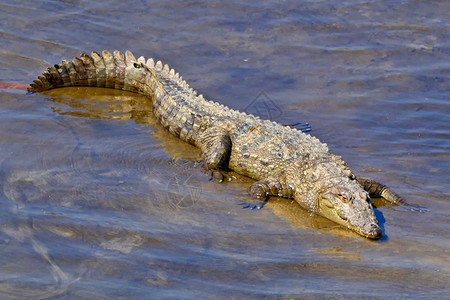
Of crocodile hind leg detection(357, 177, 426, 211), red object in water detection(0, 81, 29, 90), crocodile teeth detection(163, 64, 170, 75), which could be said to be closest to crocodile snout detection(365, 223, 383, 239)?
crocodile hind leg detection(357, 177, 426, 211)

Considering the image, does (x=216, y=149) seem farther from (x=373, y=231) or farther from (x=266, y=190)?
(x=373, y=231)

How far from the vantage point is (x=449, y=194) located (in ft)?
23.7

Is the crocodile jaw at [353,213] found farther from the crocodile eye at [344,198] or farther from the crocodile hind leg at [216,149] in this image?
the crocodile hind leg at [216,149]

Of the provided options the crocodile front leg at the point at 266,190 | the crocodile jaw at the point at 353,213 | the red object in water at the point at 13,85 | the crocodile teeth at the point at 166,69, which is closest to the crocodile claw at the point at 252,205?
the crocodile front leg at the point at 266,190

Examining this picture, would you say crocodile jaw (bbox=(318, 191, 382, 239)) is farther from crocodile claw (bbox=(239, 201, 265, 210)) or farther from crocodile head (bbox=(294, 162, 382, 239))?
crocodile claw (bbox=(239, 201, 265, 210))

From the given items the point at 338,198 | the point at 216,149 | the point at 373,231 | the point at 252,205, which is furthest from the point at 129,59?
the point at 373,231

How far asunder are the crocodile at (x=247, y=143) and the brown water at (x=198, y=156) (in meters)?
0.15

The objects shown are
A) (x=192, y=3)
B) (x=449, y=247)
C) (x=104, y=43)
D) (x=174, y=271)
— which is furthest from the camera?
(x=192, y=3)

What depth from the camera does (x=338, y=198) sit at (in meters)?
6.94

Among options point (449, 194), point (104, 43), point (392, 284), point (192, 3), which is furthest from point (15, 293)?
point (192, 3)

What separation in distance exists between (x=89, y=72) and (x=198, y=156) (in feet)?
7.14

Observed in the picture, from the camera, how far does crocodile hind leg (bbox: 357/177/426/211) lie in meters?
7.14

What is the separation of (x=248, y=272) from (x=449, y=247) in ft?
6.54

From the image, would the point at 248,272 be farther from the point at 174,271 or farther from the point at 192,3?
the point at 192,3
